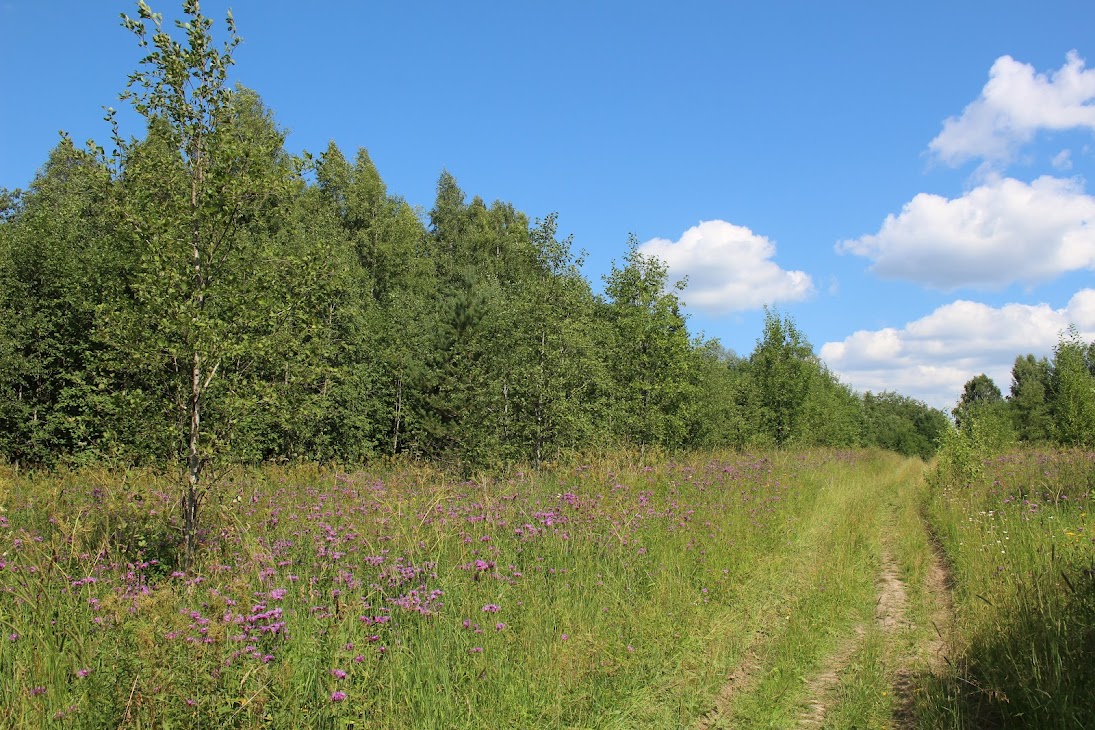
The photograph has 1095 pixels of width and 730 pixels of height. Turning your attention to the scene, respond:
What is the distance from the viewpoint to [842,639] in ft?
19.9

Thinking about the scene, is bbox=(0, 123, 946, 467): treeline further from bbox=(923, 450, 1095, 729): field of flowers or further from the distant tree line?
bbox=(923, 450, 1095, 729): field of flowers

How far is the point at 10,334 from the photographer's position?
1923 centimetres

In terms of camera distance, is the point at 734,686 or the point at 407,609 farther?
the point at 734,686

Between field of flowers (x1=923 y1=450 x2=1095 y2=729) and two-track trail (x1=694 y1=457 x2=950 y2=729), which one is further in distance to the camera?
two-track trail (x1=694 y1=457 x2=950 y2=729)

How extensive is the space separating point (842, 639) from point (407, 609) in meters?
4.40

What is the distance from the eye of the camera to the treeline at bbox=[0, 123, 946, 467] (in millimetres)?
6438

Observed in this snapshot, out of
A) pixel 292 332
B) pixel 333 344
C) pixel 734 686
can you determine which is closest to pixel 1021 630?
pixel 734 686

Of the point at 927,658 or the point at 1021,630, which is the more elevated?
the point at 1021,630

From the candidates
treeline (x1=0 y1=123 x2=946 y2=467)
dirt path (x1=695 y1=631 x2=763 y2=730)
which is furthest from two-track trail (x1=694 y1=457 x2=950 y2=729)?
treeline (x1=0 y1=123 x2=946 y2=467)

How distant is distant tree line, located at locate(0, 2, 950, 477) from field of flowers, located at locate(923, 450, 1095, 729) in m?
6.65

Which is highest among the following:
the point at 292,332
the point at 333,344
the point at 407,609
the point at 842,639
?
the point at 333,344

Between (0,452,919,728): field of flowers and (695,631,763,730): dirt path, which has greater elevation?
(0,452,919,728): field of flowers

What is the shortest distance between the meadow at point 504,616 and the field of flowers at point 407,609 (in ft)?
0.08

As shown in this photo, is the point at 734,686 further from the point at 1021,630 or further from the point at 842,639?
the point at 1021,630
